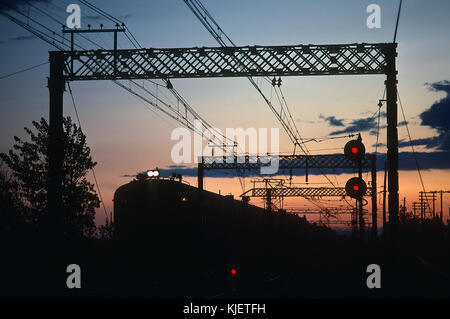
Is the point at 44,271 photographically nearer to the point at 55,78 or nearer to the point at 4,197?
the point at 55,78

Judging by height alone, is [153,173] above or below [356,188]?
above

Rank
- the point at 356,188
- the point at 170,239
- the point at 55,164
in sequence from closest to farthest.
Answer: the point at 356,188 → the point at 55,164 → the point at 170,239

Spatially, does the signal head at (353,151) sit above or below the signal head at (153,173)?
above

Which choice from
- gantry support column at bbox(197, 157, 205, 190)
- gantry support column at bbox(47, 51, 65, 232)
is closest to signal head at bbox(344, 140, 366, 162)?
gantry support column at bbox(47, 51, 65, 232)

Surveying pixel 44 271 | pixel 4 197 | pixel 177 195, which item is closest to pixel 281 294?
pixel 177 195

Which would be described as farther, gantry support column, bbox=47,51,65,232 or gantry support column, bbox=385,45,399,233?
gantry support column, bbox=47,51,65,232

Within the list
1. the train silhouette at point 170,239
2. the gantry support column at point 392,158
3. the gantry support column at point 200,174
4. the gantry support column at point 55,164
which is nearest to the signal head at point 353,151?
the gantry support column at point 392,158

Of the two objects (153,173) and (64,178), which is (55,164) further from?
(64,178)

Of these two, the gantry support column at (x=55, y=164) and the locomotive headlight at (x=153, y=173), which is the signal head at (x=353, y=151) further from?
the gantry support column at (x=55, y=164)

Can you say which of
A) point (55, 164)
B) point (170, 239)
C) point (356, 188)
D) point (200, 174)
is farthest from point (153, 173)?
point (200, 174)

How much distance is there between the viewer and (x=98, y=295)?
13.2m

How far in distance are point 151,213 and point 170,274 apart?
198 centimetres

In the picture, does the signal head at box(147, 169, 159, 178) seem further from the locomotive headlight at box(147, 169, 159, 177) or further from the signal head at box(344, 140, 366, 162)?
the signal head at box(344, 140, 366, 162)

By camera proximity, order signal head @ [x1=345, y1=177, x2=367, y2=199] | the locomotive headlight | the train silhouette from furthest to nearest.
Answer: the locomotive headlight → the train silhouette → signal head @ [x1=345, y1=177, x2=367, y2=199]
